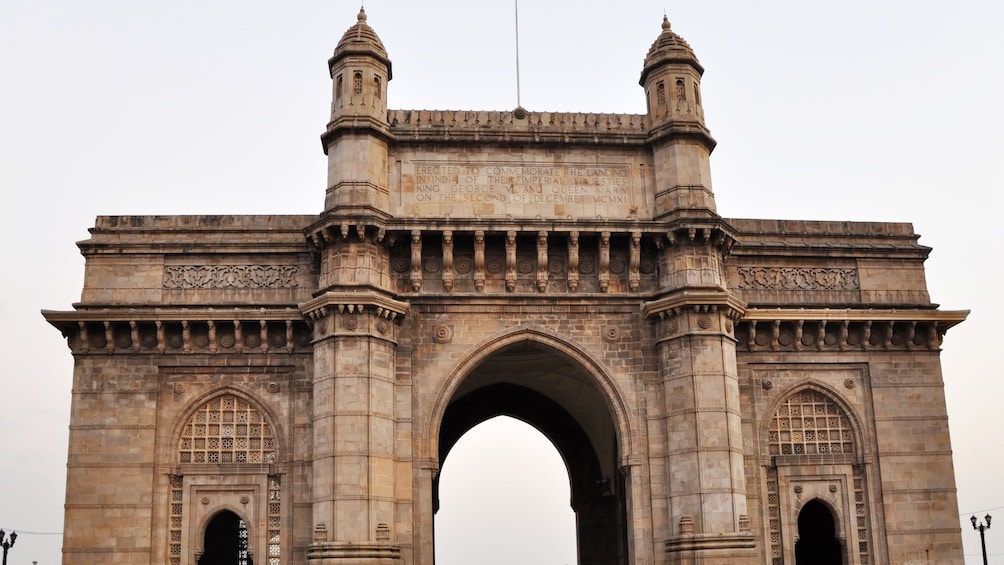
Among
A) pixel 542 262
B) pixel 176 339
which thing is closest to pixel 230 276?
pixel 176 339

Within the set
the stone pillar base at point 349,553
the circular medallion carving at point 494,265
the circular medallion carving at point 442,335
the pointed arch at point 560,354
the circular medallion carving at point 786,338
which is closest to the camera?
the stone pillar base at point 349,553

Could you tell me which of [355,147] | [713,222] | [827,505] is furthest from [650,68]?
[827,505]

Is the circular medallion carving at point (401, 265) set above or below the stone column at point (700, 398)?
above

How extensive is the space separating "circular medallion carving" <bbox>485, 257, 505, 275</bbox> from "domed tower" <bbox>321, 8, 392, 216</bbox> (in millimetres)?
2598

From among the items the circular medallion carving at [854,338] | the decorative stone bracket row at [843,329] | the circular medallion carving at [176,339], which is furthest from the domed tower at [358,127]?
the circular medallion carving at [854,338]

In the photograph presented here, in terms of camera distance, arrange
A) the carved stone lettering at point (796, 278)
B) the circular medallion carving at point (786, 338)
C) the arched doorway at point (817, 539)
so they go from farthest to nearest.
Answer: the arched doorway at point (817, 539) → the carved stone lettering at point (796, 278) → the circular medallion carving at point (786, 338)

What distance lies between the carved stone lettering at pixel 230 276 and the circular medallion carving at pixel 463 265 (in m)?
3.79

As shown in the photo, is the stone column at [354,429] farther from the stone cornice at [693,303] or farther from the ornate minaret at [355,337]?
the stone cornice at [693,303]

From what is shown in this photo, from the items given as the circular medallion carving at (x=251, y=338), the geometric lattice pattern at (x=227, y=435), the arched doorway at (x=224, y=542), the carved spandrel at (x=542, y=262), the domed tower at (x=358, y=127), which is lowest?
the arched doorway at (x=224, y=542)

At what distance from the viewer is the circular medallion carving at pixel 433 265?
81.3 feet

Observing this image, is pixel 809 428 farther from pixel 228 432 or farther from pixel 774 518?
pixel 228 432

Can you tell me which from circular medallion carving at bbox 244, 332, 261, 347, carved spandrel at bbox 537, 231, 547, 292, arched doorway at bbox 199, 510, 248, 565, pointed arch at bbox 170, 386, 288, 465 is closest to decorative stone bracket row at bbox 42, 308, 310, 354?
circular medallion carving at bbox 244, 332, 261, 347

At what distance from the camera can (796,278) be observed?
26.9 meters

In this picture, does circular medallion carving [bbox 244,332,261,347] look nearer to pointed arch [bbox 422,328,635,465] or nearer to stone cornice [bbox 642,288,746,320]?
pointed arch [bbox 422,328,635,465]
